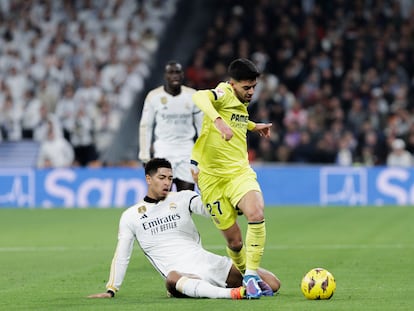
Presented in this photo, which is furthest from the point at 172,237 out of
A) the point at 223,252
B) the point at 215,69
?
the point at 215,69

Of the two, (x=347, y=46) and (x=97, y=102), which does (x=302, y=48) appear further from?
(x=97, y=102)

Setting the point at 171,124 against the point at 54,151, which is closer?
the point at 171,124

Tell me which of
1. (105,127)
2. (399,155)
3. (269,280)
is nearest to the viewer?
(269,280)

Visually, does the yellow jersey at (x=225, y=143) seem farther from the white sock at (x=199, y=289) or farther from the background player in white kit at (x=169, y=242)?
the white sock at (x=199, y=289)

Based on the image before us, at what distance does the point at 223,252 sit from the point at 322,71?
46.8 ft

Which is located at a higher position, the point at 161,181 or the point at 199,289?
the point at 161,181

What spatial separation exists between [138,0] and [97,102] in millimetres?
4773

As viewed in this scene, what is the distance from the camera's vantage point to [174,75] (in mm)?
12844

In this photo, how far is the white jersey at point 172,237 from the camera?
9.10 m

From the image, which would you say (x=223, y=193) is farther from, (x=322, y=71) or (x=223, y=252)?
(x=322, y=71)

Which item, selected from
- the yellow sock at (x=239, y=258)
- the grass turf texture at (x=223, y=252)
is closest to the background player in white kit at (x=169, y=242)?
the grass turf texture at (x=223, y=252)

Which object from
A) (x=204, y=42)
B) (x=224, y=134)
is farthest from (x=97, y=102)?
(x=224, y=134)

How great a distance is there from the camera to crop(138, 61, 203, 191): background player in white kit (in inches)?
520

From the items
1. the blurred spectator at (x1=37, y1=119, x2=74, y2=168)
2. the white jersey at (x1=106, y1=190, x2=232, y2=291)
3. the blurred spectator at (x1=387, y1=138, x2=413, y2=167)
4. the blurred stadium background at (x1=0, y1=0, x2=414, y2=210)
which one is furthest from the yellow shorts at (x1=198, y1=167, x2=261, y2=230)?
the blurred spectator at (x1=37, y1=119, x2=74, y2=168)
